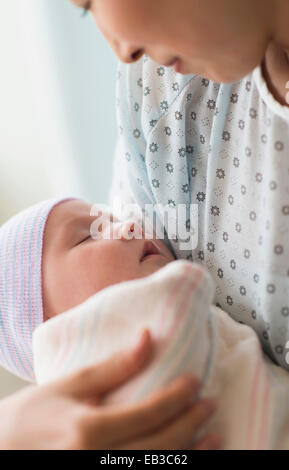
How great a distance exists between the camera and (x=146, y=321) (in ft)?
2.71

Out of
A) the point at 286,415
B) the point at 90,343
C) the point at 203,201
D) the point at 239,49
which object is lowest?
the point at 286,415

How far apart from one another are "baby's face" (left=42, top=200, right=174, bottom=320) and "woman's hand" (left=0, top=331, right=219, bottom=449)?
269 mm

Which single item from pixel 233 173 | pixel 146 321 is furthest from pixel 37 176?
pixel 146 321

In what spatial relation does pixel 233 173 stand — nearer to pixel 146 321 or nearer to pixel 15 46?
pixel 146 321

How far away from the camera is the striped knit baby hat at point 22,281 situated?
3.67 ft

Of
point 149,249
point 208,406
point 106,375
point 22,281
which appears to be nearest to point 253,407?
point 208,406

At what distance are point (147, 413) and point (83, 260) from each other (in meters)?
0.40

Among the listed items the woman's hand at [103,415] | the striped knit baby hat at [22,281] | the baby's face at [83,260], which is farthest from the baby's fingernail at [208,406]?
the striped knit baby hat at [22,281]

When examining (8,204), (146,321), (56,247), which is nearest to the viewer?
(146,321)

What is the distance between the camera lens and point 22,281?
113 centimetres

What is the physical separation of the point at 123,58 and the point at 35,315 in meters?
0.52

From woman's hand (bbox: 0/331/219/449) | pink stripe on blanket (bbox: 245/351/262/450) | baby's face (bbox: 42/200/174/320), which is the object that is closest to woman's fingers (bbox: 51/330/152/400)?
woman's hand (bbox: 0/331/219/449)

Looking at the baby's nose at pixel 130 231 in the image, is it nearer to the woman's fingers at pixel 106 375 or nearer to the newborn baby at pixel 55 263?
the newborn baby at pixel 55 263

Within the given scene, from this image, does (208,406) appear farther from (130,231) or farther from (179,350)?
(130,231)
